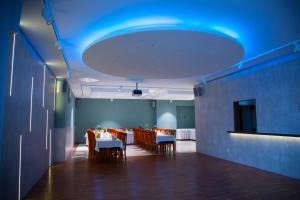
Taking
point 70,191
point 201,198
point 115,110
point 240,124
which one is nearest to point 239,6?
point 201,198

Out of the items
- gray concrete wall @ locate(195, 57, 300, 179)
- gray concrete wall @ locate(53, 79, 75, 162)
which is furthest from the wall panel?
gray concrete wall @ locate(195, 57, 300, 179)

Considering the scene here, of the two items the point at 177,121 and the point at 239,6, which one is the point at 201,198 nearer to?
the point at 239,6

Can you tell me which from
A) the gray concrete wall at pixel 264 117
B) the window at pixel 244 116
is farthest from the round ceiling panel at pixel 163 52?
the window at pixel 244 116

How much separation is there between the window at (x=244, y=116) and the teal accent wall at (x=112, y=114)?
8580 millimetres

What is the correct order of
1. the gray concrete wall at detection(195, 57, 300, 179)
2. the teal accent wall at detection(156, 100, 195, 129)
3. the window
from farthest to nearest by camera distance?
the teal accent wall at detection(156, 100, 195, 129) < the window < the gray concrete wall at detection(195, 57, 300, 179)

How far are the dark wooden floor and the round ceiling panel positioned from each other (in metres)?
2.55

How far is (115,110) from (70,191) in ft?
34.4

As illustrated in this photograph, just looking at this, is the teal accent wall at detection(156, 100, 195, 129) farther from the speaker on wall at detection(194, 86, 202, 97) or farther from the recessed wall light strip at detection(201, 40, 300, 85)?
the recessed wall light strip at detection(201, 40, 300, 85)

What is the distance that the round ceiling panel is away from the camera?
3399 mm

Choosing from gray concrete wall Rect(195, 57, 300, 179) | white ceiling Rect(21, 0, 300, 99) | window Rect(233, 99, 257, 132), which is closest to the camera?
white ceiling Rect(21, 0, 300, 99)

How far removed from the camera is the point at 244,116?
6.97 m

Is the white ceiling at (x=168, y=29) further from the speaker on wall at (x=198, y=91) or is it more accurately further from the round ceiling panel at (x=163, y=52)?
the speaker on wall at (x=198, y=91)

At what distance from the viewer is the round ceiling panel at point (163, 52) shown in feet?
11.2

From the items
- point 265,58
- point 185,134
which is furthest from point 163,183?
point 185,134
